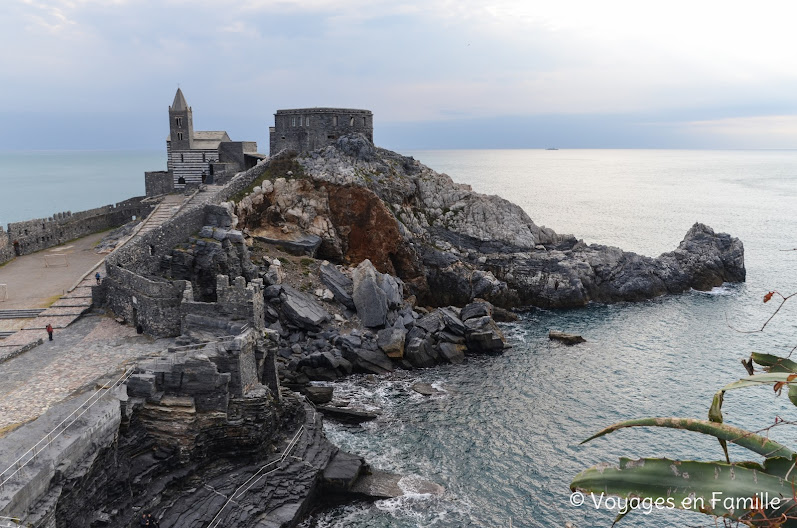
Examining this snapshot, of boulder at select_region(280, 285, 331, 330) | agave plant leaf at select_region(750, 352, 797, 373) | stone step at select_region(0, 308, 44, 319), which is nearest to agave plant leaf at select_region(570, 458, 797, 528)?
agave plant leaf at select_region(750, 352, 797, 373)

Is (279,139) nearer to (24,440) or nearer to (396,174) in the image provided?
(396,174)

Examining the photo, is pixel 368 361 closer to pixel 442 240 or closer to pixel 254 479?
pixel 254 479

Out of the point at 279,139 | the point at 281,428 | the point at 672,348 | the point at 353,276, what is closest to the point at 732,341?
the point at 672,348

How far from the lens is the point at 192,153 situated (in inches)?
2311

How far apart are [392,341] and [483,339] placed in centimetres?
711

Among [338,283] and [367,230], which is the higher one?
[367,230]

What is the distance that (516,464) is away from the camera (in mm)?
28453

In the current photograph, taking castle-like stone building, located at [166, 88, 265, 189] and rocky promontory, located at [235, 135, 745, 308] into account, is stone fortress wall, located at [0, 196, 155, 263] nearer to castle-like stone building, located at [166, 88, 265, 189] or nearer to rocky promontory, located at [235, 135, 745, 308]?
castle-like stone building, located at [166, 88, 265, 189]

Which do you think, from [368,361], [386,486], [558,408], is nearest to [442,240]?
[368,361]

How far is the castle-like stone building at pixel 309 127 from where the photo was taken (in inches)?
2382

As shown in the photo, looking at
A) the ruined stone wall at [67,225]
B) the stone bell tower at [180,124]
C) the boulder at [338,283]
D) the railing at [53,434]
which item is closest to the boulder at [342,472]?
the railing at [53,434]

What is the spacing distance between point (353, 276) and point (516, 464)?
926 inches

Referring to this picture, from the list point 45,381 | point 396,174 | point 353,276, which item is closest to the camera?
point 45,381

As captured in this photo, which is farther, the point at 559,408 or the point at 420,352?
the point at 420,352
